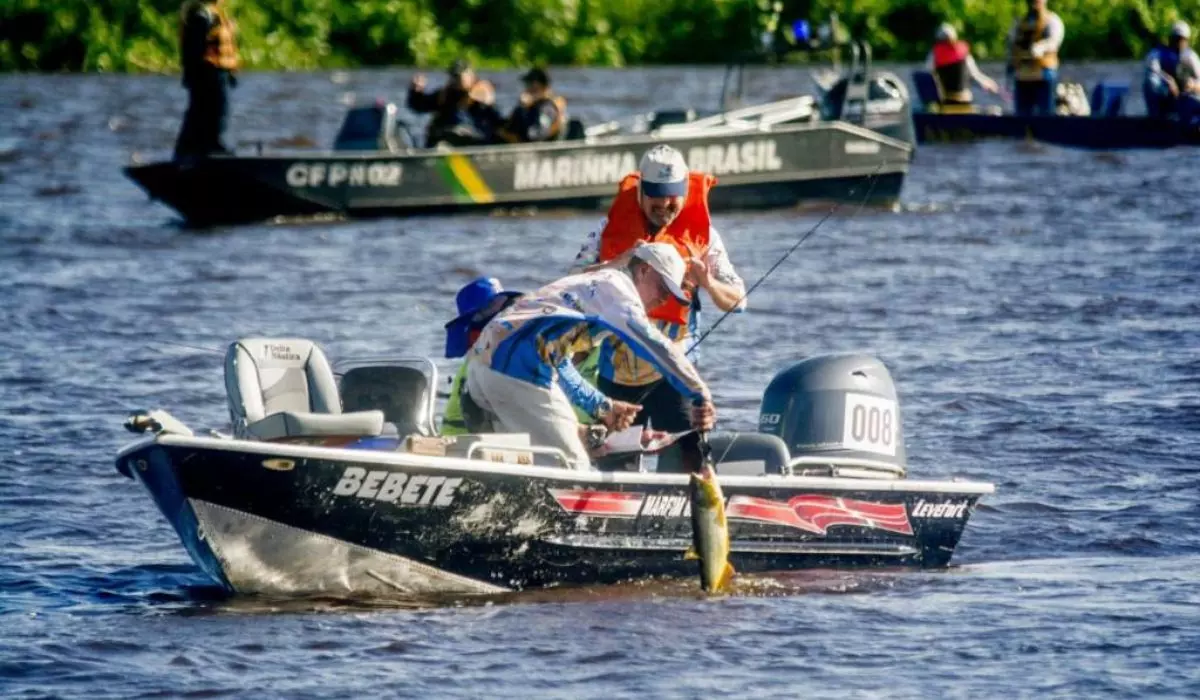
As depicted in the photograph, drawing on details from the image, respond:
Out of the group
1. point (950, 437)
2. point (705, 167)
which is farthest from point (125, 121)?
point (950, 437)

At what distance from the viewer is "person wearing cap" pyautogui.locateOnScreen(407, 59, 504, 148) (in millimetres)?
21938

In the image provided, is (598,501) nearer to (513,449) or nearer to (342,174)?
(513,449)

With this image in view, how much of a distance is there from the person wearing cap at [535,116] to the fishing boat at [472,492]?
1164 centimetres

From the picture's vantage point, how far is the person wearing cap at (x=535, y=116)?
21.7 metres

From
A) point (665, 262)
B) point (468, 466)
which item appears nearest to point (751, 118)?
point (665, 262)

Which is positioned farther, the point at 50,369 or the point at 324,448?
the point at 50,369

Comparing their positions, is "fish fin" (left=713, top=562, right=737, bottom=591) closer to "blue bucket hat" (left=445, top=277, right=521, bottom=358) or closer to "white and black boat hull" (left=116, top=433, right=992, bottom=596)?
"white and black boat hull" (left=116, top=433, right=992, bottom=596)

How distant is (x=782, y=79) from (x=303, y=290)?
28514mm

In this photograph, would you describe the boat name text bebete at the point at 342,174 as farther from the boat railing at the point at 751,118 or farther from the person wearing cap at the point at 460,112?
the boat railing at the point at 751,118

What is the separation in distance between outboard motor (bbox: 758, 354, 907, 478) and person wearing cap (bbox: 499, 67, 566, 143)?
38.3ft

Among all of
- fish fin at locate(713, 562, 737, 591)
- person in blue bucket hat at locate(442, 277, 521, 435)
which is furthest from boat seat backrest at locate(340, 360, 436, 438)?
fish fin at locate(713, 562, 737, 591)

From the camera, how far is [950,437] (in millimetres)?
13266

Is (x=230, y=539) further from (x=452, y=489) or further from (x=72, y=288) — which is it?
(x=72, y=288)

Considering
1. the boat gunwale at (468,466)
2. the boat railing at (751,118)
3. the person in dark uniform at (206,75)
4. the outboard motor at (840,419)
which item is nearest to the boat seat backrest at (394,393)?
the boat gunwale at (468,466)
